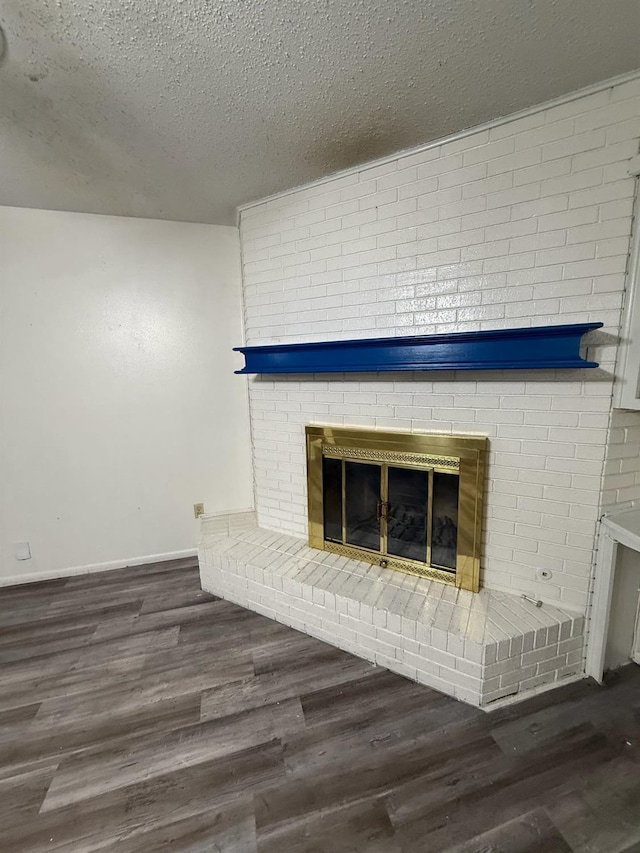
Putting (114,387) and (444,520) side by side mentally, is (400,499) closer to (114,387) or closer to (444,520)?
(444,520)

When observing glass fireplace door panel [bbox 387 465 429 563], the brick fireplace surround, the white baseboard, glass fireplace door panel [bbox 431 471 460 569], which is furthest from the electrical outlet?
glass fireplace door panel [bbox 431 471 460 569]

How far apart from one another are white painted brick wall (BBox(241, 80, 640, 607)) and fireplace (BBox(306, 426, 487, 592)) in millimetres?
89

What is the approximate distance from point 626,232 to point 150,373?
2774mm

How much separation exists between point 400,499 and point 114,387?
214 centimetres

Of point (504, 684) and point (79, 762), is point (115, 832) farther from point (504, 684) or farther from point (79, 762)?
point (504, 684)

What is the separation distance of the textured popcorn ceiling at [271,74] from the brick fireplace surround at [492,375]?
0.61ft

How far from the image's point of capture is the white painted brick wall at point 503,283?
1.48 meters

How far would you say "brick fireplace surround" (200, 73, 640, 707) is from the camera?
1.50 metres

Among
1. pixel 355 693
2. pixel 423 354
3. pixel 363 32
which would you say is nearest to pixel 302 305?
pixel 423 354

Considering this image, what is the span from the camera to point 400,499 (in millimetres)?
2072

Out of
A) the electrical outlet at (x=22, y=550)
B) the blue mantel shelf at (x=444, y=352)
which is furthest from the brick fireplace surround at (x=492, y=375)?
the electrical outlet at (x=22, y=550)

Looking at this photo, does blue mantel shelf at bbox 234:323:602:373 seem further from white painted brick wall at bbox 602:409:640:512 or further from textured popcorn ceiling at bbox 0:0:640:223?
textured popcorn ceiling at bbox 0:0:640:223

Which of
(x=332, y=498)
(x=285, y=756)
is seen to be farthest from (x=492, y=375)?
(x=285, y=756)

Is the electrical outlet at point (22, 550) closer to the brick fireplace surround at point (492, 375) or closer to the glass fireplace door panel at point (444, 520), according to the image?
the brick fireplace surround at point (492, 375)
